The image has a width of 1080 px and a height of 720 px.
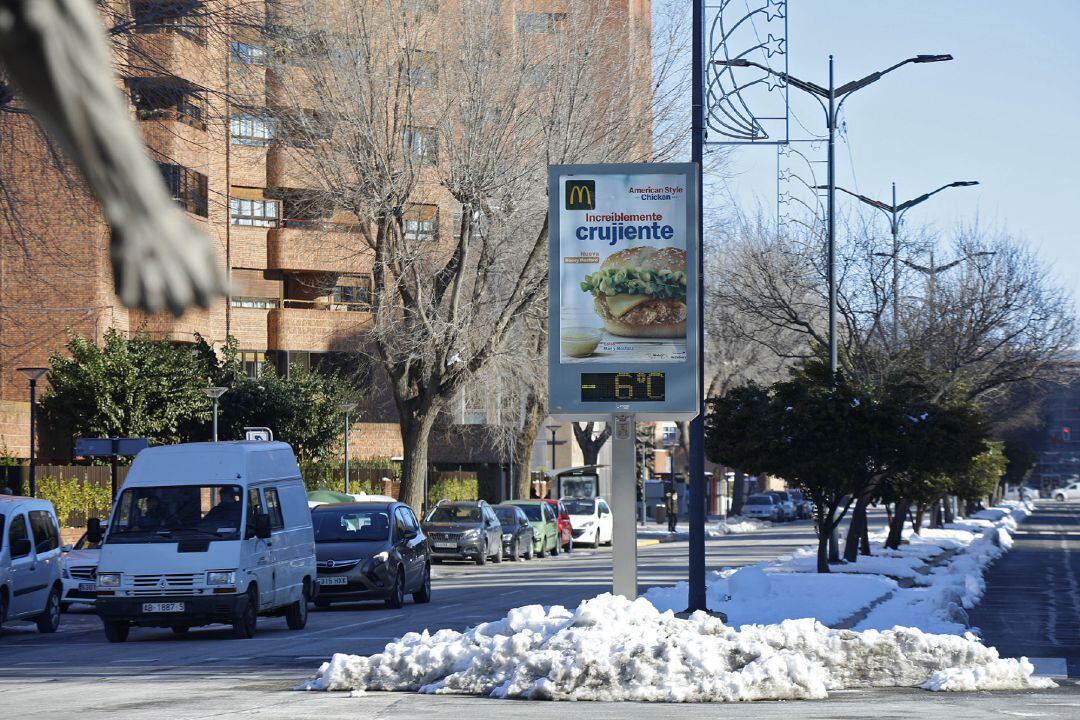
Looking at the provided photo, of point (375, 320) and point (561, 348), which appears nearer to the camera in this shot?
point (561, 348)

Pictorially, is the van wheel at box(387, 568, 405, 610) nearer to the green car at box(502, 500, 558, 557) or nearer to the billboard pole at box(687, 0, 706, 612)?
the billboard pole at box(687, 0, 706, 612)

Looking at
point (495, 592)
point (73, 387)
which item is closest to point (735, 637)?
point (495, 592)

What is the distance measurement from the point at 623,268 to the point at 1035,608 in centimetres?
1145

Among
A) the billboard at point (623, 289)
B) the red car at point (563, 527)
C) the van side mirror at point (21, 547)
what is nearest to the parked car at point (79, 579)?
the van side mirror at point (21, 547)

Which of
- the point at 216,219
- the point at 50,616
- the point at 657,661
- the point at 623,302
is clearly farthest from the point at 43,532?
the point at 216,219

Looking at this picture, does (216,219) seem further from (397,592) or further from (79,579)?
(397,592)

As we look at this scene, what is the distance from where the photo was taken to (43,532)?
69.6 ft

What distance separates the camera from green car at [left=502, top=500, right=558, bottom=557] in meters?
44.0

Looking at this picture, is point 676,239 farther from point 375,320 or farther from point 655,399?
point 375,320

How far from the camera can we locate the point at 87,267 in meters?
41.8

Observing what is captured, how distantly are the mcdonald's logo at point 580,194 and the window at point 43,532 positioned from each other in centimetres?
917

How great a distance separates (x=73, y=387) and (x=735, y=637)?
29283 mm

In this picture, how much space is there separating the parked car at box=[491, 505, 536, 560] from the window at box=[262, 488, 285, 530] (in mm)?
21124

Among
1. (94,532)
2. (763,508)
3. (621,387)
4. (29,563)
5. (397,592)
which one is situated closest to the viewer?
(621,387)
